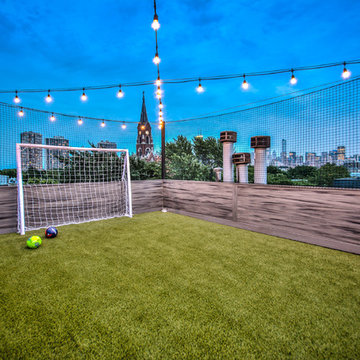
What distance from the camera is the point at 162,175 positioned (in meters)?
5.18

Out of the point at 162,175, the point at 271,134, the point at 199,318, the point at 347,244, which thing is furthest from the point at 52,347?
the point at 162,175

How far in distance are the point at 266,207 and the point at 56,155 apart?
406 cm

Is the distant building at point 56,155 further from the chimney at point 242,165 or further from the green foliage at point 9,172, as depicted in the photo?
the chimney at point 242,165

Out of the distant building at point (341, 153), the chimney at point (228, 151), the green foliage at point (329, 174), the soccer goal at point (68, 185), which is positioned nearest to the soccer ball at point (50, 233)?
the soccer goal at point (68, 185)

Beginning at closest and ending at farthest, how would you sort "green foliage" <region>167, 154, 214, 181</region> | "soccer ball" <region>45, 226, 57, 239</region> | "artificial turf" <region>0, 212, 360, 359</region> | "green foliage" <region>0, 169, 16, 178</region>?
"artificial turf" <region>0, 212, 360, 359</region> → "soccer ball" <region>45, 226, 57, 239</region> → "green foliage" <region>0, 169, 16, 178</region> → "green foliage" <region>167, 154, 214, 181</region>

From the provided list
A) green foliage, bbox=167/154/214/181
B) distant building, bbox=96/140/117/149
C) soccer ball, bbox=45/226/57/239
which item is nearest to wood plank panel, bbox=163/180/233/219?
green foliage, bbox=167/154/214/181

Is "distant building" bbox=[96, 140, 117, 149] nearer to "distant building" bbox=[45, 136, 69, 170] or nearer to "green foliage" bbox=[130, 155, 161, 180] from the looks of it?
"green foliage" bbox=[130, 155, 161, 180]

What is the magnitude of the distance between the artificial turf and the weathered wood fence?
1.01ft

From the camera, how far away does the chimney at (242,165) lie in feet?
11.8

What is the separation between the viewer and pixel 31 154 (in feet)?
11.8

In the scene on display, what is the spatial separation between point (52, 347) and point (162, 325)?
0.62 metres

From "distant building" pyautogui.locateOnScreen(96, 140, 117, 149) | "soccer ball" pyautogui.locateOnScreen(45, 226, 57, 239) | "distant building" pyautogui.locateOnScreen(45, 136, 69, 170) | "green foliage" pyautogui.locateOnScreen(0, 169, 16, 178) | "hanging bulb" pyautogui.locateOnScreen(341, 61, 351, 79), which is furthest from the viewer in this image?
"distant building" pyautogui.locateOnScreen(96, 140, 117, 149)

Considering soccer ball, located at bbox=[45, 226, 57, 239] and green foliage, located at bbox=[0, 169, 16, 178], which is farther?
green foliage, located at bbox=[0, 169, 16, 178]

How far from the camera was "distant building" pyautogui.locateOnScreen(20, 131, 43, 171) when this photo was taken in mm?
3480
